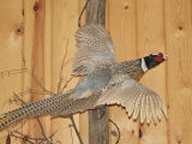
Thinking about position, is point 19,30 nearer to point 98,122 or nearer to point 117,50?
point 117,50

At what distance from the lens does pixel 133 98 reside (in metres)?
1.92

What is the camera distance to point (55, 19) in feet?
7.69

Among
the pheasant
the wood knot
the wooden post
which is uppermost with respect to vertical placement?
the wood knot

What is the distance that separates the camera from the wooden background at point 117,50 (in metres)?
2.21

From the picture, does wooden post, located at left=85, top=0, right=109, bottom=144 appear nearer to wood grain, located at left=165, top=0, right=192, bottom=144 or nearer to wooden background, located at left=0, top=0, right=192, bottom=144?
wooden background, located at left=0, top=0, right=192, bottom=144

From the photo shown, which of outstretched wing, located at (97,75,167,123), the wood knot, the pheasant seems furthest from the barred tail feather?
the wood knot

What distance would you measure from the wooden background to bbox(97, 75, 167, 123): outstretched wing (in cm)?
24

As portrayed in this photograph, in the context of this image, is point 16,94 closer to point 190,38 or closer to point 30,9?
point 30,9

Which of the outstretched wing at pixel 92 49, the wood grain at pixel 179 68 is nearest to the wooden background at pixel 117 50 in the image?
the wood grain at pixel 179 68

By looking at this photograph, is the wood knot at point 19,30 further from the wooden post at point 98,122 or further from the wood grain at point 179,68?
the wood grain at point 179,68

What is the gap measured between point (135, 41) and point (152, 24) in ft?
0.38

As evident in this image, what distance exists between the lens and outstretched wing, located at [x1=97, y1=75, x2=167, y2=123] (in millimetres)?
1893

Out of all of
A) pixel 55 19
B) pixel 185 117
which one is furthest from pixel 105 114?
pixel 55 19

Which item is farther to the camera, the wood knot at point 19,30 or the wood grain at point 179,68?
the wood knot at point 19,30
